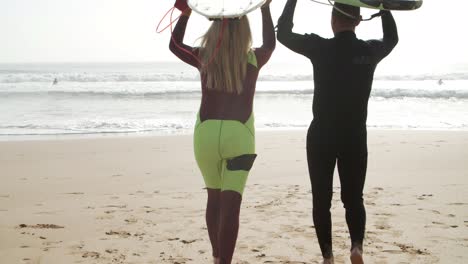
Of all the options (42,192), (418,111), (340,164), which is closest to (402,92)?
(418,111)

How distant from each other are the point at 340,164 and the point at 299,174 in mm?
4735

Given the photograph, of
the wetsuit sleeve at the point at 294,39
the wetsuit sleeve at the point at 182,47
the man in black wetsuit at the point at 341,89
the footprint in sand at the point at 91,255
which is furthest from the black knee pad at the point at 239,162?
the footprint in sand at the point at 91,255

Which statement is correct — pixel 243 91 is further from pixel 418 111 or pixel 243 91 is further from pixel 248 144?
pixel 418 111

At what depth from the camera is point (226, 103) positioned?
10.3 ft

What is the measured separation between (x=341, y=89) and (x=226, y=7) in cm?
88

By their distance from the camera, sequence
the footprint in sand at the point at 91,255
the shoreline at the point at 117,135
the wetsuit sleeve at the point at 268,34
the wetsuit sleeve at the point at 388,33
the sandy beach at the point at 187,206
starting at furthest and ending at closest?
the shoreline at the point at 117,135 < the sandy beach at the point at 187,206 < the footprint in sand at the point at 91,255 < the wetsuit sleeve at the point at 388,33 < the wetsuit sleeve at the point at 268,34

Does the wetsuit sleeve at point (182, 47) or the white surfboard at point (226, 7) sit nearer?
the white surfboard at point (226, 7)

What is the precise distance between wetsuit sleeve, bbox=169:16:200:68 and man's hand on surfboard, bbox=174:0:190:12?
6 cm

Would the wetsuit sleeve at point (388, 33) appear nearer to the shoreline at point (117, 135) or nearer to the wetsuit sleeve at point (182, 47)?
the wetsuit sleeve at point (182, 47)

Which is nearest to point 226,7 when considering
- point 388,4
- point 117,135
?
point 388,4

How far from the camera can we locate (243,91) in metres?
3.13

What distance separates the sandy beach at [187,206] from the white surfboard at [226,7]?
2169mm

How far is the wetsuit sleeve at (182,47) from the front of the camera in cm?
319

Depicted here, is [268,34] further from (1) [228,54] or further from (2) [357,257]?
(2) [357,257]
